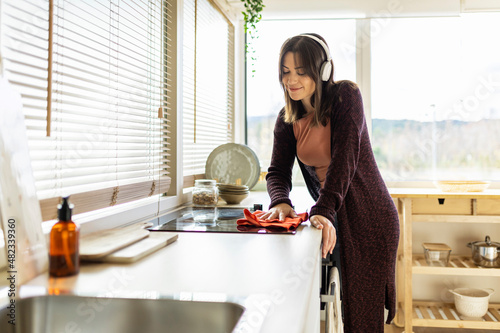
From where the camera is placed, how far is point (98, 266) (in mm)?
998

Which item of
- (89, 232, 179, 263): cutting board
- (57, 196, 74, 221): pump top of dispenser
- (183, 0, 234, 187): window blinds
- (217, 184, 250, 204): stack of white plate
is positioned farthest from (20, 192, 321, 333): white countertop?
(183, 0, 234, 187): window blinds

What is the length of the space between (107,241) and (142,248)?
9cm

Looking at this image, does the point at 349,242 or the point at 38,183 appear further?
the point at 349,242

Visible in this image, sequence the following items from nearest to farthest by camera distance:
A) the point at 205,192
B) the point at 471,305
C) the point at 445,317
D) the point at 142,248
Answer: the point at 142,248 → the point at 205,192 → the point at 471,305 → the point at 445,317

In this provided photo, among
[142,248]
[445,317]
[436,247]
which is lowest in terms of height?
[445,317]

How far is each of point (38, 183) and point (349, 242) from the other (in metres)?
1.08

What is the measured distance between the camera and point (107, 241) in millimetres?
1132

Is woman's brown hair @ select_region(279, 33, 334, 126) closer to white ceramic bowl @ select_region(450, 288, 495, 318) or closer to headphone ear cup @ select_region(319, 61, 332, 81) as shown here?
headphone ear cup @ select_region(319, 61, 332, 81)

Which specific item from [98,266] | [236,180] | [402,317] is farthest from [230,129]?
[98,266]

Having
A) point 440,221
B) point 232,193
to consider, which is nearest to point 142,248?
point 232,193

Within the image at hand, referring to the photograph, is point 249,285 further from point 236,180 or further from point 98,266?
point 236,180

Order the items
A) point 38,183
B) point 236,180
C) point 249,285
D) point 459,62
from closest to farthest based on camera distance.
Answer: point 249,285 < point 38,183 < point 236,180 < point 459,62

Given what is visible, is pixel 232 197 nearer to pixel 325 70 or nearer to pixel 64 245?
pixel 325 70

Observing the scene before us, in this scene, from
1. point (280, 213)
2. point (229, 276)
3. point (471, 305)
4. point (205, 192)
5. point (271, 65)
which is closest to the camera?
point (229, 276)
